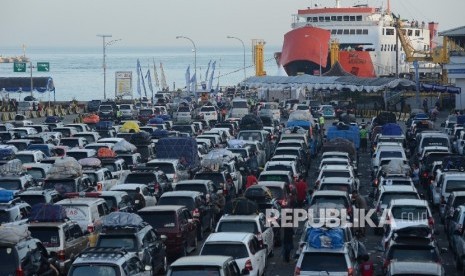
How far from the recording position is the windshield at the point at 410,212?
26.2 meters

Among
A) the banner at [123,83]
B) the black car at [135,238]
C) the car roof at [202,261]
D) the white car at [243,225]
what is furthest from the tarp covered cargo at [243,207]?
the banner at [123,83]

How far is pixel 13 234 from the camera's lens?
20859 millimetres

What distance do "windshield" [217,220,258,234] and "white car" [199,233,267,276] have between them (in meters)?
1.56

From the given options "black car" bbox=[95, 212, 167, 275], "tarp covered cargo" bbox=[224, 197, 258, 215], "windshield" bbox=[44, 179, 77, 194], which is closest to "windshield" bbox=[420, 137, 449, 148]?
"windshield" bbox=[44, 179, 77, 194]

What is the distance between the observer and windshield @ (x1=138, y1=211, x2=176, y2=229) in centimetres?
2558

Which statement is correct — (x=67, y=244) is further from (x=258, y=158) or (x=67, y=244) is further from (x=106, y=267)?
(x=258, y=158)

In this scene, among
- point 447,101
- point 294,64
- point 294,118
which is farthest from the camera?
point 294,64

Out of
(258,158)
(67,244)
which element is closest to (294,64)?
(258,158)

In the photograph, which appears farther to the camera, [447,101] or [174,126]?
[447,101]

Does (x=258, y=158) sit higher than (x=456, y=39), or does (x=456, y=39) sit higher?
(x=456, y=39)

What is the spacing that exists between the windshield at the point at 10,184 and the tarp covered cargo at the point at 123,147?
9.07m

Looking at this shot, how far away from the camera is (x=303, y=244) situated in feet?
74.3

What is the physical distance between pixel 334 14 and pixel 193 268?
8807 centimetres

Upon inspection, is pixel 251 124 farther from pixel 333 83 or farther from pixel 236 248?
pixel 236 248
